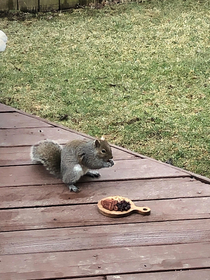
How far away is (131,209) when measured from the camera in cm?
216

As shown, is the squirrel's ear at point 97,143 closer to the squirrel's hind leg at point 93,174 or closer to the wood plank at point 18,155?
the squirrel's hind leg at point 93,174

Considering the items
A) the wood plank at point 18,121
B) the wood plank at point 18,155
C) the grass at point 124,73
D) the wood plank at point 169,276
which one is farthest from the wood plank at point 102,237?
the wood plank at point 18,121

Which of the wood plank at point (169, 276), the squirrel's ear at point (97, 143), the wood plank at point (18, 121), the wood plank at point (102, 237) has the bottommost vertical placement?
the wood plank at point (169, 276)

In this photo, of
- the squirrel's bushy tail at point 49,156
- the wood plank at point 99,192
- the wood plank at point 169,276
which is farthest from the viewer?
the squirrel's bushy tail at point 49,156

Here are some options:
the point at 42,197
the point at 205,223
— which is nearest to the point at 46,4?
the point at 42,197

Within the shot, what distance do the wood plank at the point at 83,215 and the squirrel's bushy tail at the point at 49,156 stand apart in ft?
1.06

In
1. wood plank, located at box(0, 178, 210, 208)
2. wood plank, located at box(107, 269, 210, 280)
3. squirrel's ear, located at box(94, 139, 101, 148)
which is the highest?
squirrel's ear, located at box(94, 139, 101, 148)

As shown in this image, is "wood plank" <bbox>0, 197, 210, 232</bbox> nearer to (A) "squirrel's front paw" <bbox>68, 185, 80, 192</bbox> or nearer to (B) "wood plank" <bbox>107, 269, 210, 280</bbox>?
(A) "squirrel's front paw" <bbox>68, 185, 80, 192</bbox>

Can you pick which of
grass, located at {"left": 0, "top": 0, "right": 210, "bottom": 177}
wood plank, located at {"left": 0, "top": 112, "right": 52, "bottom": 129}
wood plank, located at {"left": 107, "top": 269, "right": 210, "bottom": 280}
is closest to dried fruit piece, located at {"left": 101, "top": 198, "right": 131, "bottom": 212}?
wood plank, located at {"left": 107, "top": 269, "right": 210, "bottom": 280}

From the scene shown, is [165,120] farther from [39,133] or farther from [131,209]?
[131,209]

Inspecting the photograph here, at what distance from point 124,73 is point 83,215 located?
2.41 m

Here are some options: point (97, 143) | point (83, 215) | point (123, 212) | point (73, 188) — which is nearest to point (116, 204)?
point (123, 212)

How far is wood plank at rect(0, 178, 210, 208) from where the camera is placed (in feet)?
7.41

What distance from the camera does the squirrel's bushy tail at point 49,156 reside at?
2471 millimetres
